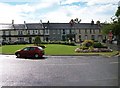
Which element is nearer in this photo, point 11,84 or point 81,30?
point 11,84

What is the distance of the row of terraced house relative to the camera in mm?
107625

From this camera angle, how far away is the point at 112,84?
45.8 feet

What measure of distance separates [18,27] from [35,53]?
249ft

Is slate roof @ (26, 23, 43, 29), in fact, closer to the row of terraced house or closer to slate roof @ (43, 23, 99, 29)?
the row of terraced house

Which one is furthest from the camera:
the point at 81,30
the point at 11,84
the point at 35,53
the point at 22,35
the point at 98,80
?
the point at 81,30

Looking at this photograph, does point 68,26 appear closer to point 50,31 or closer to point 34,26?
point 50,31

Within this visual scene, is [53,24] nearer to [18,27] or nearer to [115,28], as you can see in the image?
[18,27]

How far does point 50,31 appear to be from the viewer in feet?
366

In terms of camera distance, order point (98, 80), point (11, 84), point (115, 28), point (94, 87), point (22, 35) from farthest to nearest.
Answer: point (22, 35) < point (115, 28) < point (98, 80) < point (11, 84) < point (94, 87)

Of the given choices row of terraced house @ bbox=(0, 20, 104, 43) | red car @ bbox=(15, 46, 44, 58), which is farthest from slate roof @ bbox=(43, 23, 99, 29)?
red car @ bbox=(15, 46, 44, 58)

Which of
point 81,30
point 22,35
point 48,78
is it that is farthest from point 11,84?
point 81,30

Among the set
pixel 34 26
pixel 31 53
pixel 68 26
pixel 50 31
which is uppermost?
pixel 34 26

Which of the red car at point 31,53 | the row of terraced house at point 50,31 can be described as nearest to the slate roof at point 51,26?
the row of terraced house at point 50,31

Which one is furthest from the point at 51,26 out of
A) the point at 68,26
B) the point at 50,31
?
the point at 68,26
